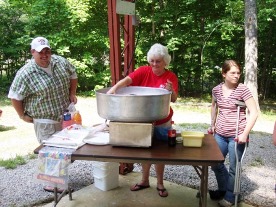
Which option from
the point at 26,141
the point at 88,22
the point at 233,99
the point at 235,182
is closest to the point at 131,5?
the point at 233,99

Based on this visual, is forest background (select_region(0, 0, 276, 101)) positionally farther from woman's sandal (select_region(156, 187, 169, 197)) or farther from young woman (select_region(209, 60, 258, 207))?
young woman (select_region(209, 60, 258, 207))

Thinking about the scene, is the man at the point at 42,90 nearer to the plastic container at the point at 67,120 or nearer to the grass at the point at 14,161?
the plastic container at the point at 67,120

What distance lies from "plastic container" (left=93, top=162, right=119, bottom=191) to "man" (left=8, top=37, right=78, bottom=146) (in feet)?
2.07

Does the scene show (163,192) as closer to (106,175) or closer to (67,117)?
(106,175)

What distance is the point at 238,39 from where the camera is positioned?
1216cm

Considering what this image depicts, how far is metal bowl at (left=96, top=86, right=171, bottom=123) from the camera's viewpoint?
2.10m

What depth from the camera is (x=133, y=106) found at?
212 centimetres

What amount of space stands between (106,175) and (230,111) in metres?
1.50

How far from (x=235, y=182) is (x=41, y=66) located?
2159 millimetres

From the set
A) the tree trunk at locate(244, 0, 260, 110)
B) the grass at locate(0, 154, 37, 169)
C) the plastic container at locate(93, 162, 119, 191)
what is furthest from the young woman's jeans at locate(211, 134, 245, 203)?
the tree trunk at locate(244, 0, 260, 110)

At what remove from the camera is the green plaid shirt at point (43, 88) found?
2979 millimetres

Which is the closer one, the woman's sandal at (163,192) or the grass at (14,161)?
the woman's sandal at (163,192)

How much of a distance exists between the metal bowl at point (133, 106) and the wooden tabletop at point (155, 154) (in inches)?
10.1

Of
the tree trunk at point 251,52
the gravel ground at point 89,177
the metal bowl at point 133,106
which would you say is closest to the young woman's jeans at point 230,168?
the gravel ground at point 89,177
